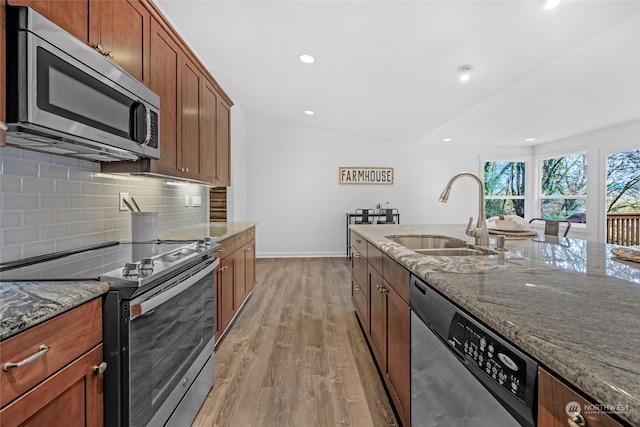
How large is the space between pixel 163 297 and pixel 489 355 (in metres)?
1.13

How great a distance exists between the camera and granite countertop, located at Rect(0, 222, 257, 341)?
25.6 inches

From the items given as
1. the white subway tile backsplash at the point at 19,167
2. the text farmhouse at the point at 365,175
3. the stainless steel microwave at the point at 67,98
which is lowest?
the white subway tile backsplash at the point at 19,167

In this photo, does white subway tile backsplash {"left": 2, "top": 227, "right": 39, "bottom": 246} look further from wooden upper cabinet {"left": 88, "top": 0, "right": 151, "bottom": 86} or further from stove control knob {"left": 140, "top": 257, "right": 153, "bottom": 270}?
wooden upper cabinet {"left": 88, "top": 0, "right": 151, "bottom": 86}

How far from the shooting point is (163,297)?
1.15 metres

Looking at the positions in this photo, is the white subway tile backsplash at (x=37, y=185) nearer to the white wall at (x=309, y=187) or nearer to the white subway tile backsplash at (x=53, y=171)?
the white subway tile backsplash at (x=53, y=171)

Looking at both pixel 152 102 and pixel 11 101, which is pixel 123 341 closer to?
pixel 11 101

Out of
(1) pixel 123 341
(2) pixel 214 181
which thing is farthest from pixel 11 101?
(2) pixel 214 181

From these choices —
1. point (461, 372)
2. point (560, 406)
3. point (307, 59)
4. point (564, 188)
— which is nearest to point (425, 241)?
point (461, 372)

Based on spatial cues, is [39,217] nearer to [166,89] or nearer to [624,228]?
[166,89]

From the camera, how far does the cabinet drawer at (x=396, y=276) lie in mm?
1250

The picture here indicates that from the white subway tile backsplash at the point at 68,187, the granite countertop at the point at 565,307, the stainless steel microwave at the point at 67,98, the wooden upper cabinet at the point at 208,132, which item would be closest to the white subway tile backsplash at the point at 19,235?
the white subway tile backsplash at the point at 68,187

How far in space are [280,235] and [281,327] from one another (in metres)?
3.37

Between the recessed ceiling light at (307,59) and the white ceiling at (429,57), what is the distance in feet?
0.30

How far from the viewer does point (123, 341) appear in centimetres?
97
